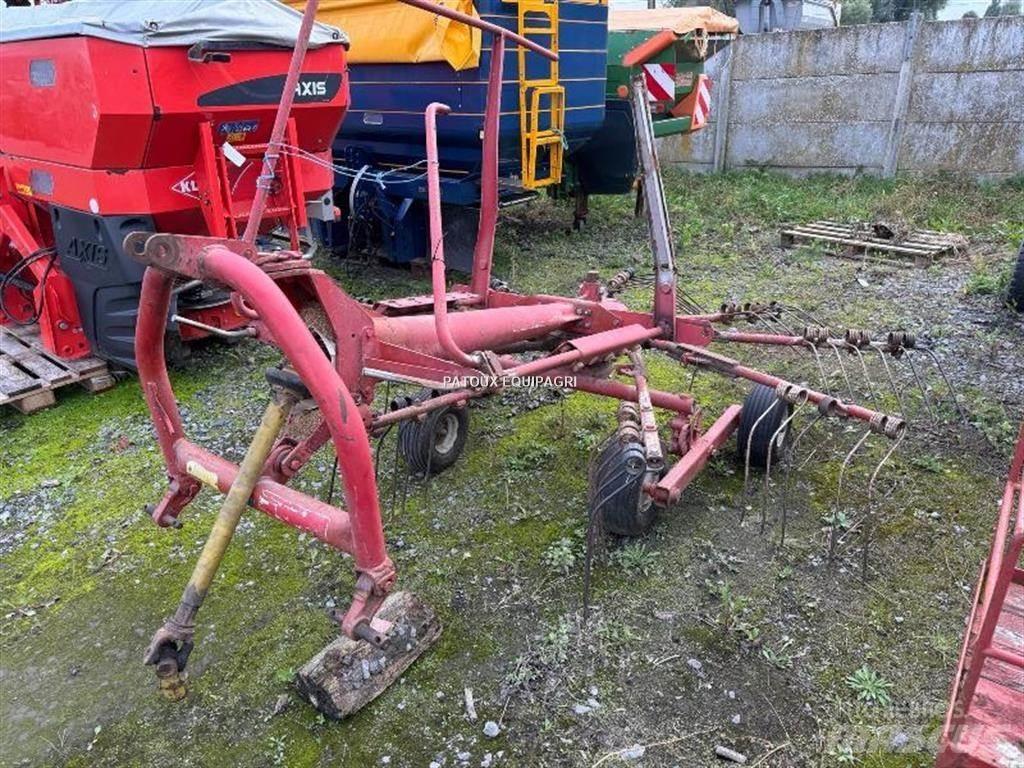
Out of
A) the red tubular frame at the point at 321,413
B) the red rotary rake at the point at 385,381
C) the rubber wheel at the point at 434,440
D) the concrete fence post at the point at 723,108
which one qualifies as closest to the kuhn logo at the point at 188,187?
the red rotary rake at the point at 385,381

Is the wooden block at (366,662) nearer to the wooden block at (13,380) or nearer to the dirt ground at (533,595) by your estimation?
the dirt ground at (533,595)

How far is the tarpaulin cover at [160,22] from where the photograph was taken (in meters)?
3.63

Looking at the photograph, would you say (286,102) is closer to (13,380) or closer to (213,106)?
(213,106)

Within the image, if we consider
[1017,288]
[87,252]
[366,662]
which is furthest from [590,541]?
[1017,288]

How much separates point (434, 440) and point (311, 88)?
2231mm

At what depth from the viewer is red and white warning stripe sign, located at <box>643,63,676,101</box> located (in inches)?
287

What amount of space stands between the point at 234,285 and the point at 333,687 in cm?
131

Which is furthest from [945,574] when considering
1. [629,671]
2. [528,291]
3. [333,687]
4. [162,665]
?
[528,291]

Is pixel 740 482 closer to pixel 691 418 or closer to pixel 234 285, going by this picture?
pixel 691 418

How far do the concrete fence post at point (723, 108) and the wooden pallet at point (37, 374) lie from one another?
27.6 ft

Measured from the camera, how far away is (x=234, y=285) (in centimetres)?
190

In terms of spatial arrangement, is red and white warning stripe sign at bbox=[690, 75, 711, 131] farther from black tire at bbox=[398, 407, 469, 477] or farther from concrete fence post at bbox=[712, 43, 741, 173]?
black tire at bbox=[398, 407, 469, 477]

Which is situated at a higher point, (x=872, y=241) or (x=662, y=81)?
(x=662, y=81)

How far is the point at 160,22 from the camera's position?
366 centimetres
